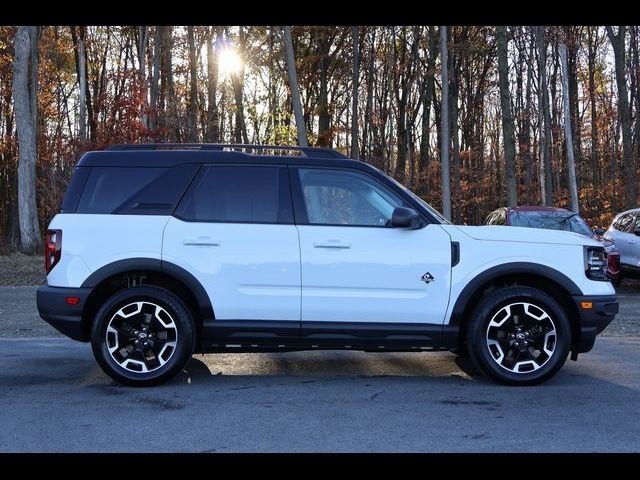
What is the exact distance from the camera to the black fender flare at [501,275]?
6.40 metres

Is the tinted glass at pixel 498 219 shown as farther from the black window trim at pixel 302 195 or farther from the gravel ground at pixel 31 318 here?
the black window trim at pixel 302 195

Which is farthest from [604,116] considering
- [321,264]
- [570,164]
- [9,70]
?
[321,264]

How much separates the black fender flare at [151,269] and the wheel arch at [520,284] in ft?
A: 7.17

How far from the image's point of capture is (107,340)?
20.9 feet

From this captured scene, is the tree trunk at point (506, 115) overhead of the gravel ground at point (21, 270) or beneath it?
overhead

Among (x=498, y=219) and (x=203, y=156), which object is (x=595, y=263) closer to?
(x=203, y=156)

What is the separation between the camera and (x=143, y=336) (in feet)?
20.9

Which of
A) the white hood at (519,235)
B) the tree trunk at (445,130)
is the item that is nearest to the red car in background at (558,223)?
the white hood at (519,235)

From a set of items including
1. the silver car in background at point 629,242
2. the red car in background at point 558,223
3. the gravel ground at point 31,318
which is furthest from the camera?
the silver car in background at point 629,242

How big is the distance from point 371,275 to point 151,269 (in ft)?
6.21

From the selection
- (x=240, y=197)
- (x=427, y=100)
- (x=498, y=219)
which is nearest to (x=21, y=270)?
(x=498, y=219)
